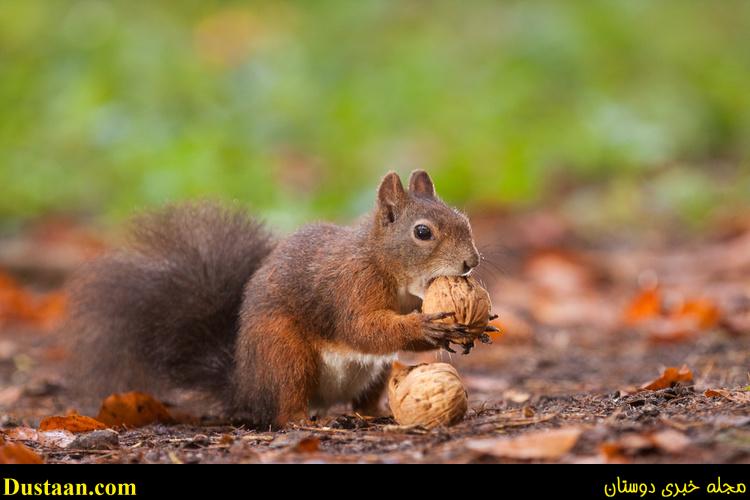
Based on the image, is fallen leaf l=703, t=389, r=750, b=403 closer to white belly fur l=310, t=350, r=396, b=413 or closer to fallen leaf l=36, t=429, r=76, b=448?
white belly fur l=310, t=350, r=396, b=413

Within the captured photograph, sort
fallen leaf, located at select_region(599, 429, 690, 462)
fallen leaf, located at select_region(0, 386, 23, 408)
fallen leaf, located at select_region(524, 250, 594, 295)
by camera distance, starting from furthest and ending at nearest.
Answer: fallen leaf, located at select_region(524, 250, 594, 295)
fallen leaf, located at select_region(0, 386, 23, 408)
fallen leaf, located at select_region(599, 429, 690, 462)

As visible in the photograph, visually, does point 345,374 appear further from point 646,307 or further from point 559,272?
point 559,272

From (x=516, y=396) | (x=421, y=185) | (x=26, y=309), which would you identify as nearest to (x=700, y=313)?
(x=516, y=396)

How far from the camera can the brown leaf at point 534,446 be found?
7.41 ft

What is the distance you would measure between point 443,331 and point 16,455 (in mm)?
1181

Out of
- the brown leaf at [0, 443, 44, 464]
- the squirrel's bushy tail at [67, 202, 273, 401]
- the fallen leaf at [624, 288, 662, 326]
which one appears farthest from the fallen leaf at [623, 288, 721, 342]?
the brown leaf at [0, 443, 44, 464]

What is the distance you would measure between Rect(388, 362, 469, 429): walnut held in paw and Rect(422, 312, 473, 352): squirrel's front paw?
0.08 metres

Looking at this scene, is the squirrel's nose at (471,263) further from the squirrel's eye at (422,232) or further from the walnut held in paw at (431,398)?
the walnut held in paw at (431,398)

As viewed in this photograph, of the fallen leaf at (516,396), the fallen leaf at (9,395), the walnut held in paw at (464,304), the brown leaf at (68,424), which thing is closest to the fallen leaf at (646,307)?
the fallen leaf at (516,396)

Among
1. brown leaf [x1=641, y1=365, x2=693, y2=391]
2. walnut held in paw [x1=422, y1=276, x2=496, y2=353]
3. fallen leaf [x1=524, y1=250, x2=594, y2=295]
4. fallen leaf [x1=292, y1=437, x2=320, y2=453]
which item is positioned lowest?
fallen leaf [x1=292, y1=437, x2=320, y2=453]

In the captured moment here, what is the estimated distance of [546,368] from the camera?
4.52 m

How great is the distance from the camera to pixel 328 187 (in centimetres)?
819

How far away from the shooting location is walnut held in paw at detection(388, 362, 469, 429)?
2.78 metres

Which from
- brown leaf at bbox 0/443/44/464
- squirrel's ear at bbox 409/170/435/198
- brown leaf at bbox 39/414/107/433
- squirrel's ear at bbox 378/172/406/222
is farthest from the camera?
squirrel's ear at bbox 409/170/435/198
